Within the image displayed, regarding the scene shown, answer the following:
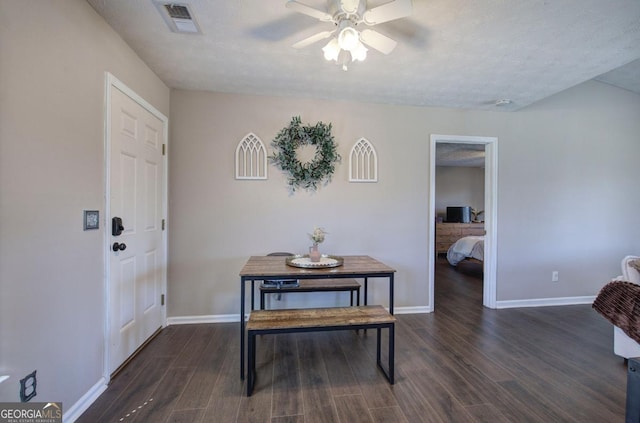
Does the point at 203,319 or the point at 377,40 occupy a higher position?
the point at 377,40

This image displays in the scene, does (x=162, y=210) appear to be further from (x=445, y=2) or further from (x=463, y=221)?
(x=463, y=221)

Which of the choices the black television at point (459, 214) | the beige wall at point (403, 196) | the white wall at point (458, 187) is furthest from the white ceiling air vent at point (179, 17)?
the white wall at point (458, 187)

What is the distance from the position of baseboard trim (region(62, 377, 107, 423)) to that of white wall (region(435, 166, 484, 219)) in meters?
7.63

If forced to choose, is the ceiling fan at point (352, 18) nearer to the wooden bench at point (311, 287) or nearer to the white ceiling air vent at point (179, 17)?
the white ceiling air vent at point (179, 17)

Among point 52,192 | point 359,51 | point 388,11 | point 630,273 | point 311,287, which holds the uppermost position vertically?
point 388,11

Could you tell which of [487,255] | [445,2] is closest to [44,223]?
[445,2]

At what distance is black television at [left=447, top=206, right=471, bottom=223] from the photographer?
7199mm

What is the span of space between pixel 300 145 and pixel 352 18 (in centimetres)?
154

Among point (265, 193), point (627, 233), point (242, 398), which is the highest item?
point (265, 193)

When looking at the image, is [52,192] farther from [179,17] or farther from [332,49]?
[332,49]

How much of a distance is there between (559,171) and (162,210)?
473 centimetres

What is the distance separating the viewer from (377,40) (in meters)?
1.69

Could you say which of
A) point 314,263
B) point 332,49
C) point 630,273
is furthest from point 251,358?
point 630,273

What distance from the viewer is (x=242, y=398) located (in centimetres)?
177
